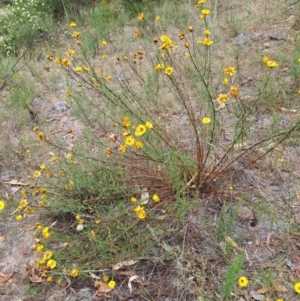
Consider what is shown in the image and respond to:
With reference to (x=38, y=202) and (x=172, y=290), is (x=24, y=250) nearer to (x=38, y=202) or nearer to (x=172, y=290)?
(x=38, y=202)

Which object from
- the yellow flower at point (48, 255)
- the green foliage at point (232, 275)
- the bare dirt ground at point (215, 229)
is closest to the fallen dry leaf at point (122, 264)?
the bare dirt ground at point (215, 229)

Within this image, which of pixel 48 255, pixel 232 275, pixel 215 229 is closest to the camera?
pixel 232 275

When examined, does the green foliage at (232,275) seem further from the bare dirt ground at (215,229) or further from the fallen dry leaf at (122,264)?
the fallen dry leaf at (122,264)

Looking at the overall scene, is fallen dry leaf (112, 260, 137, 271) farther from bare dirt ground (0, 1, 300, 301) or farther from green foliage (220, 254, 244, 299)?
green foliage (220, 254, 244, 299)

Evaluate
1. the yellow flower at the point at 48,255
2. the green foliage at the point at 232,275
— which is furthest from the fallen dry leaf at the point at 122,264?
the green foliage at the point at 232,275

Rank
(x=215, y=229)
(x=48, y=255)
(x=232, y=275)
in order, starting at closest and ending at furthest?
1. (x=232, y=275)
2. (x=48, y=255)
3. (x=215, y=229)

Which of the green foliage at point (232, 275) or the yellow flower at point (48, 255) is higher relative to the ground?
the yellow flower at point (48, 255)

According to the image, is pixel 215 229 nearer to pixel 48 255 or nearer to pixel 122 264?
pixel 122 264

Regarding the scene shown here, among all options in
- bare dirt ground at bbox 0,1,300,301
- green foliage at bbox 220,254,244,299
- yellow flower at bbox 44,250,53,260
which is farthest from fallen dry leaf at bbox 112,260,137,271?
green foliage at bbox 220,254,244,299

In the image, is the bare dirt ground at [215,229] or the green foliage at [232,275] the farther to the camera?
the bare dirt ground at [215,229]

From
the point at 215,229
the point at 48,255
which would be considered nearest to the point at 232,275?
the point at 215,229

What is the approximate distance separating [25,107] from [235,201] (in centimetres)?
230

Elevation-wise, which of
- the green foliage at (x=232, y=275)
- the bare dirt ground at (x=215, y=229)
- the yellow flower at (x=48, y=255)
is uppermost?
the yellow flower at (x=48, y=255)

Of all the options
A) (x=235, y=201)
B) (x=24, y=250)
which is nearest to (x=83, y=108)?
(x=24, y=250)
